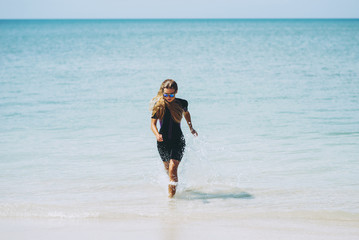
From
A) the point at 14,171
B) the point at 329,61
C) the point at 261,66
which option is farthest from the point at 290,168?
the point at 329,61

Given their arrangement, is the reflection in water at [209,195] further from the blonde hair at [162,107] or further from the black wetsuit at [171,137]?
the blonde hair at [162,107]

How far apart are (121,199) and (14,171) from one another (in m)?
2.41

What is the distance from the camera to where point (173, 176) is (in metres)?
5.85

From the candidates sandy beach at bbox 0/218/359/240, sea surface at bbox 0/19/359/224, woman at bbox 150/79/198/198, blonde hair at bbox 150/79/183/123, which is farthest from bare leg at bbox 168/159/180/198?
sandy beach at bbox 0/218/359/240

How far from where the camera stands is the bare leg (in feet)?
18.9

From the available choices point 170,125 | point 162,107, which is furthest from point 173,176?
Answer: point 162,107

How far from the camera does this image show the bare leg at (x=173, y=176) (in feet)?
18.9

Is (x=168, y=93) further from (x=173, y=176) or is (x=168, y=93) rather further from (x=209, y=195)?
(x=209, y=195)

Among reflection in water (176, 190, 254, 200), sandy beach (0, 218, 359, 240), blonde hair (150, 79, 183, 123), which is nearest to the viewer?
sandy beach (0, 218, 359, 240)

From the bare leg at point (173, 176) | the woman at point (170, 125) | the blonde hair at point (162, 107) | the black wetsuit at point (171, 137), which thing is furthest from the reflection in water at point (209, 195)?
the blonde hair at point (162, 107)

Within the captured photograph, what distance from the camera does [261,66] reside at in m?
26.1

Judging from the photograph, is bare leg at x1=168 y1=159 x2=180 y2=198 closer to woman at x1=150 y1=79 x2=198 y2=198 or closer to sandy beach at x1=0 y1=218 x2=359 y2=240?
woman at x1=150 y1=79 x2=198 y2=198

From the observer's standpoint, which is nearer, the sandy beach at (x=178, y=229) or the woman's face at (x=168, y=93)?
the sandy beach at (x=178, y=229)

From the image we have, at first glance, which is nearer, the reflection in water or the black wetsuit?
the black wetsuit
